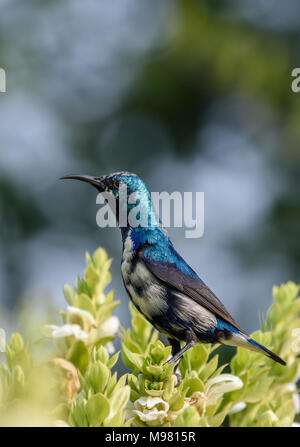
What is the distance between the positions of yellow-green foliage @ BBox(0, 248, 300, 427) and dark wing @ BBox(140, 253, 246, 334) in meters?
0.24

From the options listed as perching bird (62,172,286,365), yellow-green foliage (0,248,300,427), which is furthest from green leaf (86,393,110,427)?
perching bird (62,172,286,365)

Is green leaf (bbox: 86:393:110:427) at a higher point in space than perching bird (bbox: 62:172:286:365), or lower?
lower

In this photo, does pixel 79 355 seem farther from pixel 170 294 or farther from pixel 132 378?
pixel 170 294

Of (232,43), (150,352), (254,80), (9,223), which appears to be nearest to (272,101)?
(254,80)

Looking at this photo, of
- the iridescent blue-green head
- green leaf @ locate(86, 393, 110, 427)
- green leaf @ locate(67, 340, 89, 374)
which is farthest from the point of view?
the iridescent blue-green head

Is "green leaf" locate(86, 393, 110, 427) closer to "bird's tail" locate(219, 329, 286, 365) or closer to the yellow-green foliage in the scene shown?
the yellow-green foliage

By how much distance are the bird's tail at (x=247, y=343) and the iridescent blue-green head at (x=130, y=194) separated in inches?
28.0

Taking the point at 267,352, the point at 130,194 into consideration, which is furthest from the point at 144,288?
the point at 267,352

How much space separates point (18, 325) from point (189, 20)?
5995 mm

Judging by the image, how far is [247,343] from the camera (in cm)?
264

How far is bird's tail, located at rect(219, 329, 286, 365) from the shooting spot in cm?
238

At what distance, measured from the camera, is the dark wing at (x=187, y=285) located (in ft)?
9.62
